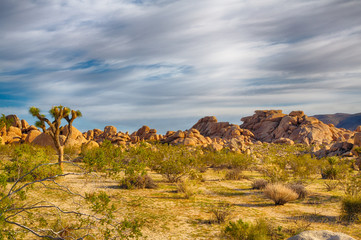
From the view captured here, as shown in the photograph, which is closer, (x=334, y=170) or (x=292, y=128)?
(x=334, y=170)

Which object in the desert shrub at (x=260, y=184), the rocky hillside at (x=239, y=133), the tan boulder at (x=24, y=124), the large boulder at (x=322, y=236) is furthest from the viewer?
the tan boulder at (x=24, y=124)

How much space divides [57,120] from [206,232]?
17.1 meters

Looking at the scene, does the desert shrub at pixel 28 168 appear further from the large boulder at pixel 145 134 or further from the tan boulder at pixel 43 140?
the large boulder at pixel 145 134

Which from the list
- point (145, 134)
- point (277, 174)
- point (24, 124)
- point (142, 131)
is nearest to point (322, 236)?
point (277, 174)

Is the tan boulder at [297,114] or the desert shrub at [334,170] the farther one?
the tan boulder at [297,114]

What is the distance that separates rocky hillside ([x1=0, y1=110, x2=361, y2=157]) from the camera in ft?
199

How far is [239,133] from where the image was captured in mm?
84562

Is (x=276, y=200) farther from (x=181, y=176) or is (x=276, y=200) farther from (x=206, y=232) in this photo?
(x=181, y=176)

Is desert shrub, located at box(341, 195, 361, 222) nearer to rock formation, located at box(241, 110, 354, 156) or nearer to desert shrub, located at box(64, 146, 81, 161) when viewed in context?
desert shrub, located at box(64, 146, 81, 161)

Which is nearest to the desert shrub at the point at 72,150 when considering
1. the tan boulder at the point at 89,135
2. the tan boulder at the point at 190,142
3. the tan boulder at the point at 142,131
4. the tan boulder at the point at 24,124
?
the tan boulder at the point at 24,124

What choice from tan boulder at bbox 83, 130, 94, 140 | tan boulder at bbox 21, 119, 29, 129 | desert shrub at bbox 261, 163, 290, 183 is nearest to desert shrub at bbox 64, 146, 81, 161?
tan boulder at bbox 21, 119, 29, 129

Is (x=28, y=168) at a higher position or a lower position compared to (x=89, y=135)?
higher

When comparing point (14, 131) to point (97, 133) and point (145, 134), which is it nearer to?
point (97, 133)

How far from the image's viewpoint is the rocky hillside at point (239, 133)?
60.7 meters
